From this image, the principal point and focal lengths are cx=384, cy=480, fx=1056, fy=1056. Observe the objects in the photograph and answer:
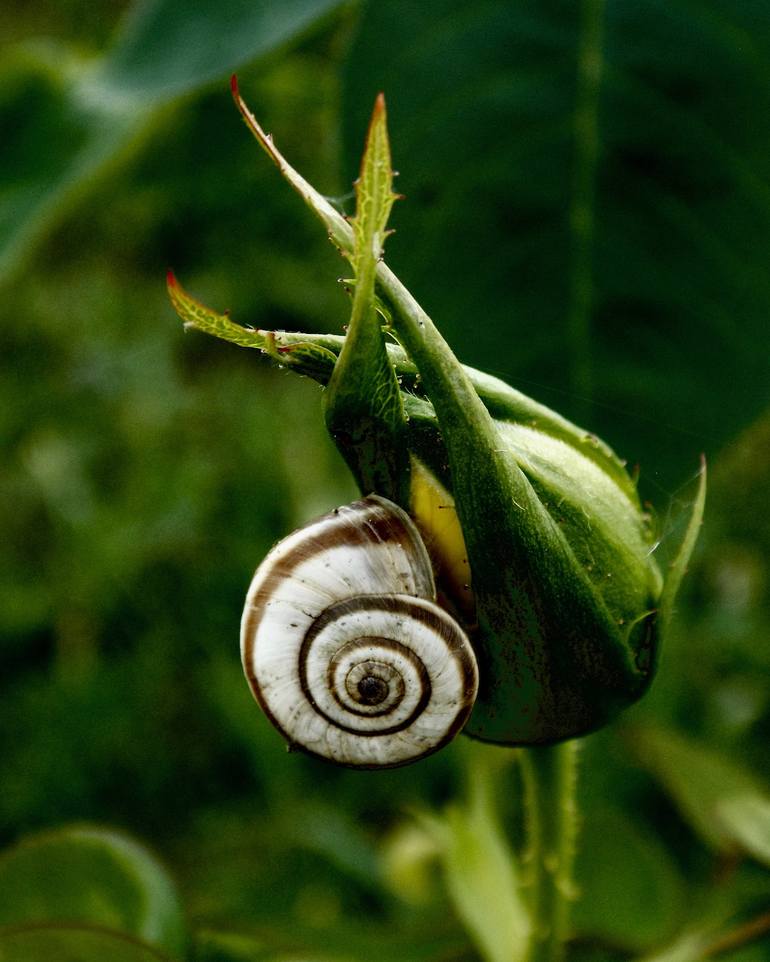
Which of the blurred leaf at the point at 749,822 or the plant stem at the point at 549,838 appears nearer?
the plant stem at the point at 549,838

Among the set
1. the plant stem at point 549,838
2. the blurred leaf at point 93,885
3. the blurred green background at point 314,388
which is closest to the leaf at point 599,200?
the blurred green background at point 314,388

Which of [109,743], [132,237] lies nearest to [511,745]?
[109,743]

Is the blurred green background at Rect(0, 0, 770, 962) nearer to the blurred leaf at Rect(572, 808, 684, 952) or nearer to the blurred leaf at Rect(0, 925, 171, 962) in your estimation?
the blurred leaf at Rect(572, 808, 684, 952)

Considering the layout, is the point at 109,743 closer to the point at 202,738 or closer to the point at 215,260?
the point at 202,738

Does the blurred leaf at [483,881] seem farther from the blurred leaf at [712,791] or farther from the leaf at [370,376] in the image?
the leaf at [370,376]

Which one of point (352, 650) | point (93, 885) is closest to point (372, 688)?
point (352, 650)

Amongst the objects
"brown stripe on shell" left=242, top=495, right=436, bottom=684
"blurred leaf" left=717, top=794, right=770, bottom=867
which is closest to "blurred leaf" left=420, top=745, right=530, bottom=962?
"blurred leaf" left=717, top=794, right=770, bottom=867
